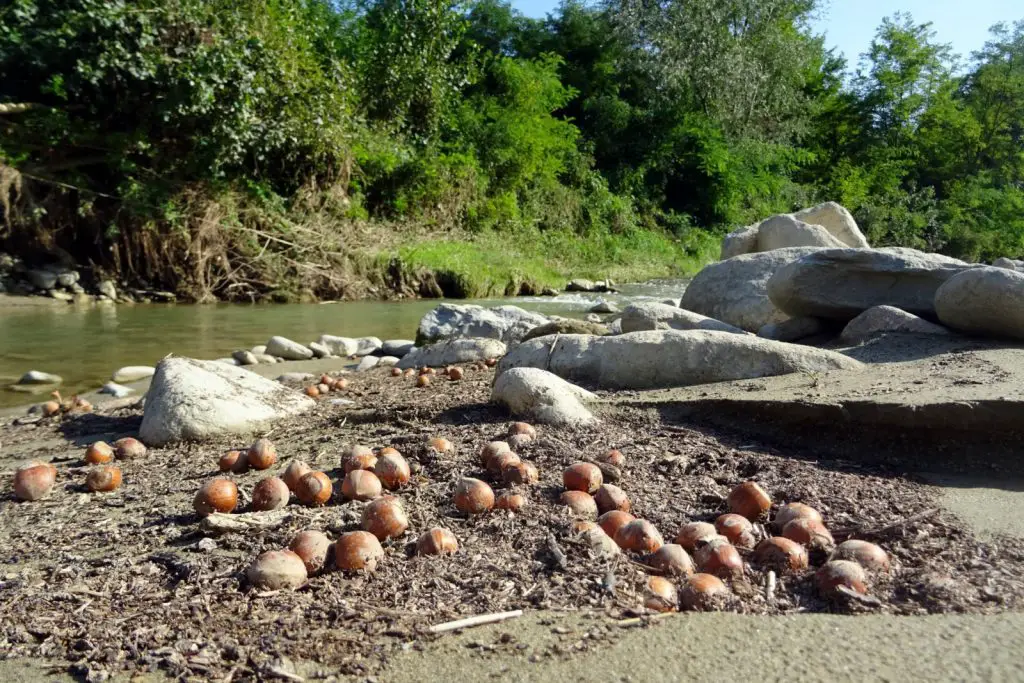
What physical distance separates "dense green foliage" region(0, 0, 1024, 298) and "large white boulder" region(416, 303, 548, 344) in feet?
23.8

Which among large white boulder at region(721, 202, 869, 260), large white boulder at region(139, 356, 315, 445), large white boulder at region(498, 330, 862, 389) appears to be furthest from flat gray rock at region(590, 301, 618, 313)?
large white boulder at region(139, 356, 315, 445)

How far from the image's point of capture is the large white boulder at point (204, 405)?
4.32m

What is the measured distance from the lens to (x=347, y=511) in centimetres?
282

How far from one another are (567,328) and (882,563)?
4.08m

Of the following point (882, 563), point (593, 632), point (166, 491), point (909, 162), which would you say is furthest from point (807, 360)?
point (909, 162)

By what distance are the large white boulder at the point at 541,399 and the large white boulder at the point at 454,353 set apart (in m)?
3.11

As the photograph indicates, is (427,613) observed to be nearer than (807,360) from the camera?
Yes

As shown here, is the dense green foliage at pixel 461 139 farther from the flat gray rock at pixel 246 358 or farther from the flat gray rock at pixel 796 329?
the flat gray rock at pixel 796 329

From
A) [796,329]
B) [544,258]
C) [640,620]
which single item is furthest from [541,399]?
[544,258]

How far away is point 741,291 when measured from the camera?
821 cm

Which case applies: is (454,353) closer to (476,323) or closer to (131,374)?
(476,323)

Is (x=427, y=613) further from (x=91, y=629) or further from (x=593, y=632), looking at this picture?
(x=91, y=629)

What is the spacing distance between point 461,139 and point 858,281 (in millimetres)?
19325

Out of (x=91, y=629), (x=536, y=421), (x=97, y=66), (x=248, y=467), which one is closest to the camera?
(x=91, y=629)
